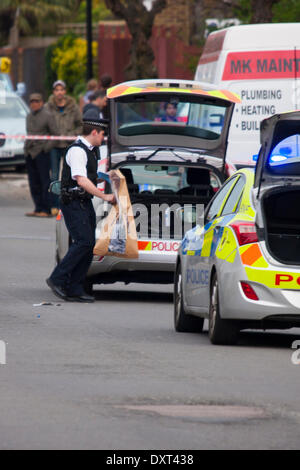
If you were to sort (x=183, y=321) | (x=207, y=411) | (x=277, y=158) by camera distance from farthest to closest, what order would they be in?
(x=183, y=321) < (x=277, y=158) < (x=207, y=411)

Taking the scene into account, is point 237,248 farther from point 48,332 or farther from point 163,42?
point 163,42

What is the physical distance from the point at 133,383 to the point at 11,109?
23.7 m

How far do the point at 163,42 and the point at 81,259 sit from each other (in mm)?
32725

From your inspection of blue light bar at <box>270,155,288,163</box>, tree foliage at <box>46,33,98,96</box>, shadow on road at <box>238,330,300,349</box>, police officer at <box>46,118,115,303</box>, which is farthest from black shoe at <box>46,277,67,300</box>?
tree foliage at <box>46,33,98,96</box>

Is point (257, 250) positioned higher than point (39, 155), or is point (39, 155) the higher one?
point (257, 250)

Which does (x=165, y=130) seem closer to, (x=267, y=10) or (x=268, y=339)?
(x=268, y=339)

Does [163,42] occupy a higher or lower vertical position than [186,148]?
lower

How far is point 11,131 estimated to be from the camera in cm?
3161

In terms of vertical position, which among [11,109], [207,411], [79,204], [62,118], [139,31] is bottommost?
[11,109]

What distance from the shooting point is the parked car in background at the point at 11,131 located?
103ft

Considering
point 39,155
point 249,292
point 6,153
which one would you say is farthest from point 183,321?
point 6,153

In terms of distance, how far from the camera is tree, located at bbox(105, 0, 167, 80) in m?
35.8

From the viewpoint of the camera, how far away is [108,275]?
15.6m
